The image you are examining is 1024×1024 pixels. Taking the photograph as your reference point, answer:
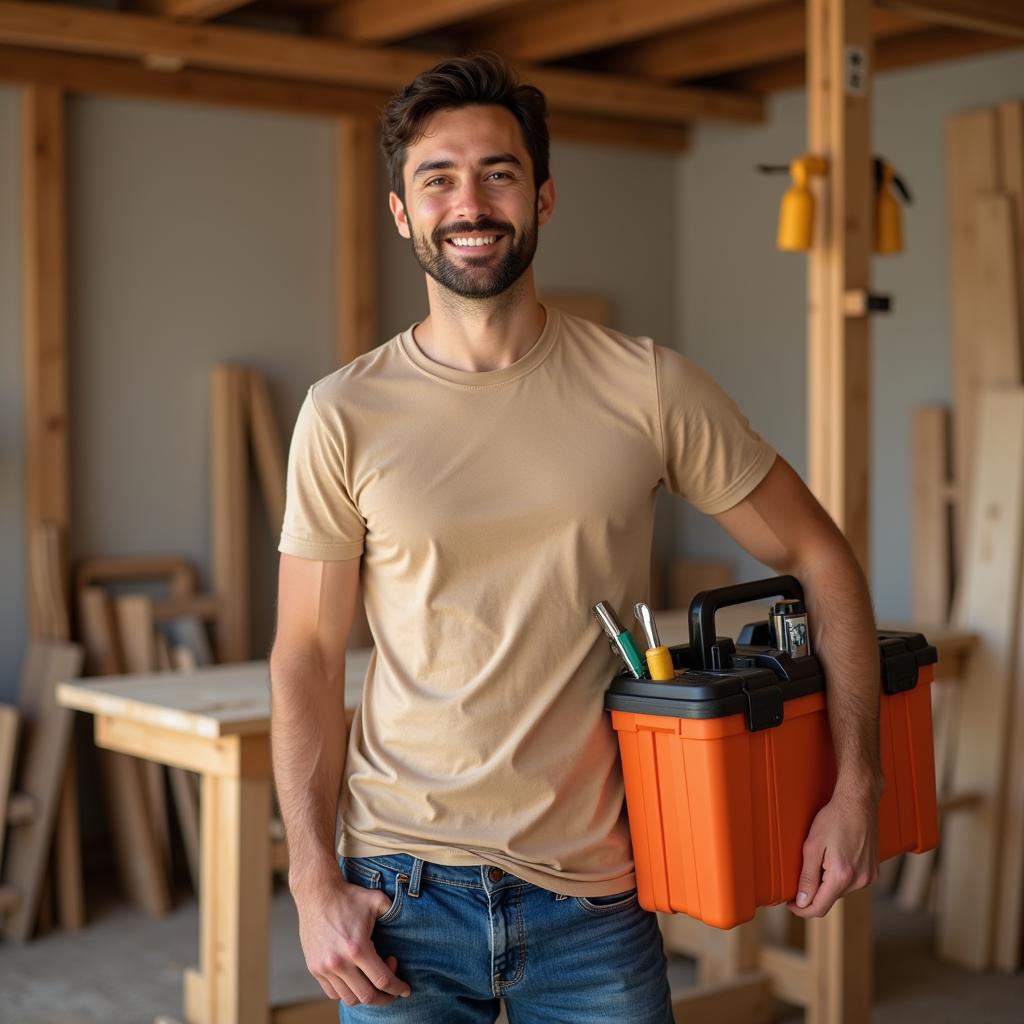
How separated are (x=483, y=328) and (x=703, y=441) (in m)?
0.31

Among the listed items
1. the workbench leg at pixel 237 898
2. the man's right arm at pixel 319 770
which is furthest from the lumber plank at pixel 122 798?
the man's right arm at pixel 319 770

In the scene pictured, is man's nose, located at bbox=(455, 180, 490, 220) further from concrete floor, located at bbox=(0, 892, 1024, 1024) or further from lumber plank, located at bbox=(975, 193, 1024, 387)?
lumber plank, located at bbox=(975, 193, 1024, 387)

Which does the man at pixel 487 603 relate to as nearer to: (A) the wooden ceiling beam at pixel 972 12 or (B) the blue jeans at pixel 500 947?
(B) the blue jeans at pixel 500 947

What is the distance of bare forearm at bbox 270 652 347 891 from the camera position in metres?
1.86

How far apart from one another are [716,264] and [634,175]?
0.56m

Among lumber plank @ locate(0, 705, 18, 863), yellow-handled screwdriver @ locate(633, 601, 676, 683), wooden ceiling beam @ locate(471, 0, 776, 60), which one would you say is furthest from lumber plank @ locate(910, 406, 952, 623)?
yellow-handled screwdriver @ locate(633, 601, 676, 683)

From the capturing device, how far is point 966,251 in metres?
5.22

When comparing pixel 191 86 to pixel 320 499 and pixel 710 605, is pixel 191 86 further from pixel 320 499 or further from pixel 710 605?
pixel 710 605

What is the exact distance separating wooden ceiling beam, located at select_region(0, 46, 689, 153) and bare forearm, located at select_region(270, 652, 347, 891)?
131 inches

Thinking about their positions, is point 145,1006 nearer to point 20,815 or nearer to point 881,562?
point 20,815

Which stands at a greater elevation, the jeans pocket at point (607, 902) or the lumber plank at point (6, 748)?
the jeans pocket at point (607, 902)

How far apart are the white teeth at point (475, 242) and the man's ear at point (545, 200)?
0.12 metres

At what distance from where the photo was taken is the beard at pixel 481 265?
178cm

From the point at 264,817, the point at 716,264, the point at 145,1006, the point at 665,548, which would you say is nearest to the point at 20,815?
the point at 145,1006
